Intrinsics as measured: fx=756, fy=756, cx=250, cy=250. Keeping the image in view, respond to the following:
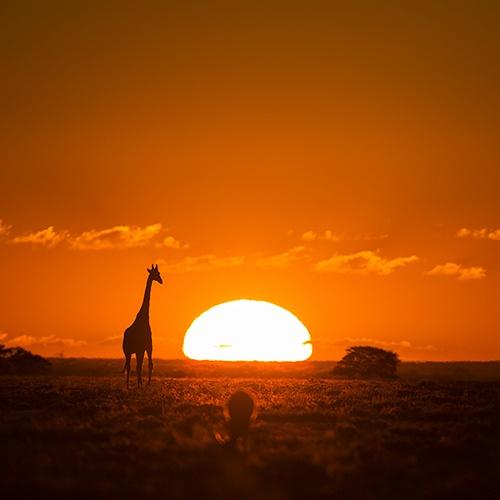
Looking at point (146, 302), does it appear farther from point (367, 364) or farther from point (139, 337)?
point (367, 364)

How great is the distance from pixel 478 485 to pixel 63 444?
9.78 meters

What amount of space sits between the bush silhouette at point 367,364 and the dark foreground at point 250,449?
106 ft

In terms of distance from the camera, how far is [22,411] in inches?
997

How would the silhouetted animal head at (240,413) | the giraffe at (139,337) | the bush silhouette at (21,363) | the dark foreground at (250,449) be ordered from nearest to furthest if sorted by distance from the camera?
the dark foreground at (250,449)
the silhouetted animal head at (240,413)
the giraffe at (139,337)
the bush silhouette at (21,363)

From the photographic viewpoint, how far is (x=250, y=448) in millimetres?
17688

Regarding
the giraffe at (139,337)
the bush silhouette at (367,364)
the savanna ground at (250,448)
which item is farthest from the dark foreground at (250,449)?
the bush silhouette at (367,364)

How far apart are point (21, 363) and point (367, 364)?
29032mm

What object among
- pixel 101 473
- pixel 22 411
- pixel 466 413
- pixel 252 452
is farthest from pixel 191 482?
pixel 466 413

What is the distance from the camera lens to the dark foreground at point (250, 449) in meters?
14.3

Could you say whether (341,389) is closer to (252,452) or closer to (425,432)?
(425,432)

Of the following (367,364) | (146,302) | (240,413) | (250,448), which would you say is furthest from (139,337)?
(367,364)

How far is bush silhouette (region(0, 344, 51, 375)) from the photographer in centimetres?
6109

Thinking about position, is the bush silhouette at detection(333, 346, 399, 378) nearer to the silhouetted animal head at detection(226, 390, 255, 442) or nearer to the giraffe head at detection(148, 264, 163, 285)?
the giraffe head at detection(148, 264, 163, 285)

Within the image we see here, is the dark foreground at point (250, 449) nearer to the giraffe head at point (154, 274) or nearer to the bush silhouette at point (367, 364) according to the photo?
the giraffe head at point (154, 274)
